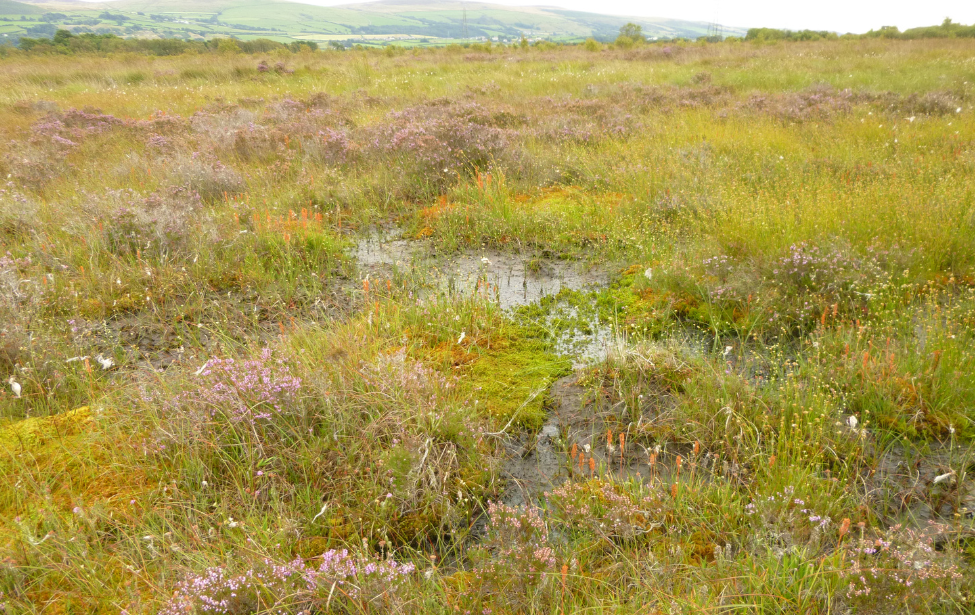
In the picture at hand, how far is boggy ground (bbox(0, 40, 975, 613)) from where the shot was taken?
84.7 inches

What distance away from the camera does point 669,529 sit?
7.58ft

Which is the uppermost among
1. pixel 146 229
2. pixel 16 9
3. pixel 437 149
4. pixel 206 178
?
pixel 16 9

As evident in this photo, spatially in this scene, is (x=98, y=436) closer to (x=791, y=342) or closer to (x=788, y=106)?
(x=791, y=342)

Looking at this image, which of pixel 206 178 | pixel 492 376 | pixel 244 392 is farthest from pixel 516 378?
pixel 206 178

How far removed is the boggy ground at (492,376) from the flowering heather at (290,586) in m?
0.02

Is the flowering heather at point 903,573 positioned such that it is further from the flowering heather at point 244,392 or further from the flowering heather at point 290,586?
the flowering heather at point 244,392

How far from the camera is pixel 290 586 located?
2.03 m

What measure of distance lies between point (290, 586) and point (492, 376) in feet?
6.51

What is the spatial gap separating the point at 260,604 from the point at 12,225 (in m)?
6.36

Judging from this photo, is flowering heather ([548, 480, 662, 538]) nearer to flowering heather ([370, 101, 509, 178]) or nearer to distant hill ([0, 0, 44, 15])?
flowering heather ([370, 101, 509, 178])

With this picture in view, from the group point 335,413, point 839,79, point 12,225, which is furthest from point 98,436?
point 839,79

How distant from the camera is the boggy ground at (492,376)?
2.15 m

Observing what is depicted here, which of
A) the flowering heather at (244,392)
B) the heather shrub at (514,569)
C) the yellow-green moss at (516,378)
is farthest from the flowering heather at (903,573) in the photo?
the flowering heather at (244,392)

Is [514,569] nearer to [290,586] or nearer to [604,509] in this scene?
[604,509]
